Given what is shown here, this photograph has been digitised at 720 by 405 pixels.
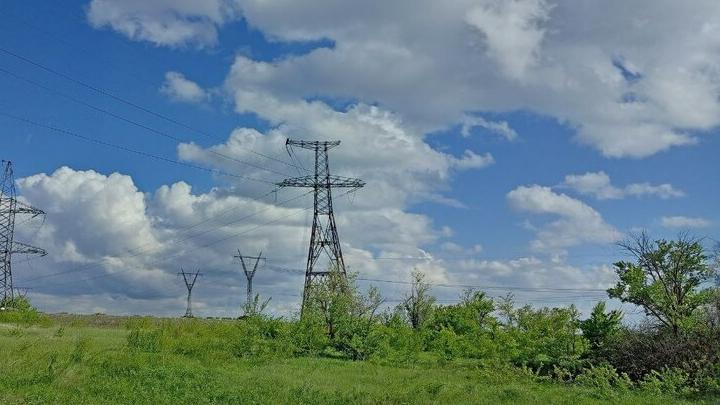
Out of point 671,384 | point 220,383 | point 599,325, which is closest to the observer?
point 220,383

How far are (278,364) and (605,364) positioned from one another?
57.5 ft

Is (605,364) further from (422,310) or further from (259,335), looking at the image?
(422,310)

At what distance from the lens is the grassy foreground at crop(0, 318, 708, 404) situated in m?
23.8

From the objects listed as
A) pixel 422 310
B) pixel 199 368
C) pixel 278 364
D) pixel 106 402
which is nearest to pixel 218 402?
pixel 106 402

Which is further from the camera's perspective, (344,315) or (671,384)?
→ (344,315)

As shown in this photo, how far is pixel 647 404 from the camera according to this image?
83.7 ft

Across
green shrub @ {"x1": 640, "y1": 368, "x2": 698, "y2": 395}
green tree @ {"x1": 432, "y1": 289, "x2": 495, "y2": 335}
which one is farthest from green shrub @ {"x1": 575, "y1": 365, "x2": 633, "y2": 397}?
green tree @ {"x1": 432, "y1": 289, "x2": 495, "y2": 335}

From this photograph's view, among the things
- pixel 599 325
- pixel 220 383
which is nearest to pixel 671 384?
pixel 599 325

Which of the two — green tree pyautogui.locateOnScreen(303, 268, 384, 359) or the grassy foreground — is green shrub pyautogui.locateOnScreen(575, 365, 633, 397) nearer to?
the grassy foreground

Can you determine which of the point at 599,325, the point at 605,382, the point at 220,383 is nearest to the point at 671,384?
the point at 605,382

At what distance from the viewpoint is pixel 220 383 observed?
89.7 ft

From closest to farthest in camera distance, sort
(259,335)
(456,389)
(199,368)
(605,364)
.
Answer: (456,389) → (199,368) → (605,364) → (259,335)

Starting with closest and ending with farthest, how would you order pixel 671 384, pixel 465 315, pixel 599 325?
pixel 671 384 → pixel 599 325 → pixel 465 315

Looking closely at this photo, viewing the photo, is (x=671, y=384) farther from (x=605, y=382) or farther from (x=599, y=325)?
(x=599, y=325)
